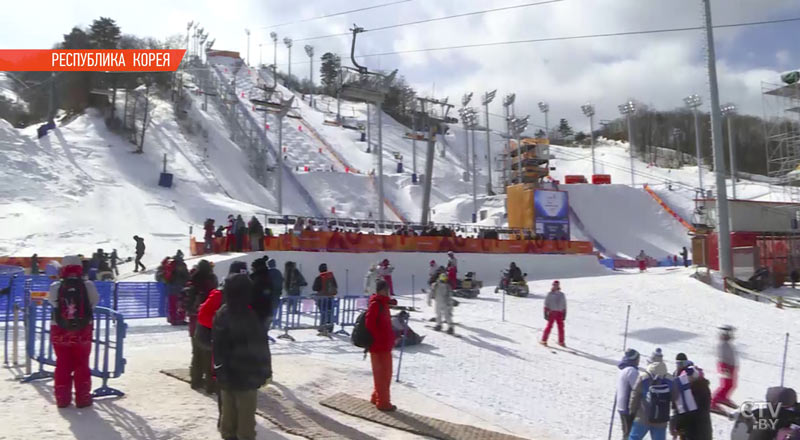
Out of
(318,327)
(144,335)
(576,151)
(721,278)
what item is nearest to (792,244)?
(721,278)

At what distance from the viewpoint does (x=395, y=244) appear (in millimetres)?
25656

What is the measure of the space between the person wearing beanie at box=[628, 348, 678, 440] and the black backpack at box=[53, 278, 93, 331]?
5.88 meters

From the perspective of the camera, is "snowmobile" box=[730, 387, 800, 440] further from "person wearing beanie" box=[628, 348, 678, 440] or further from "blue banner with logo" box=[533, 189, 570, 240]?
"blue banner with logo" box=[533, 189, 570, 240]

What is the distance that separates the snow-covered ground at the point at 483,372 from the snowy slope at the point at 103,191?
15.5m

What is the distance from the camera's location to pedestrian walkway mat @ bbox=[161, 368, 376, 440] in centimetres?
625

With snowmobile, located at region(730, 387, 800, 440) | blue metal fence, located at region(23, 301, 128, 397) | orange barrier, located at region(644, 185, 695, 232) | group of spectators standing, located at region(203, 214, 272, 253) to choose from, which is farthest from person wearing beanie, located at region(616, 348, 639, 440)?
orange barrier, located at region(644, 185, 695, 232)

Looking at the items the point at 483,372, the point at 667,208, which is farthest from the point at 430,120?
the point at 483,372

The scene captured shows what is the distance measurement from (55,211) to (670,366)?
2780cm

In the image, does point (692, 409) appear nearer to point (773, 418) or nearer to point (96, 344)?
point (773, 418)

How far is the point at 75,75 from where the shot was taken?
47000mm

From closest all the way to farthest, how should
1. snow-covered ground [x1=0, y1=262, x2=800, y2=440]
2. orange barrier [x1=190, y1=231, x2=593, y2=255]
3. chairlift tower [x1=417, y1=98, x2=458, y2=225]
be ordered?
snow-covered ground [x1=0, y1=262, x2=800, y2=440] < orange barrier [x1=190, y1=231, x2=593, y2=255] < chairlift tower [x1=417, y1=98, x2=458, y2=225]

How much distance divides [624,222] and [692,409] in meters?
43.4

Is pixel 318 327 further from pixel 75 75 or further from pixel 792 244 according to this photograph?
pixel 75 75

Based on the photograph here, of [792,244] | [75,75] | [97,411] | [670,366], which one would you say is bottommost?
[670,366]
